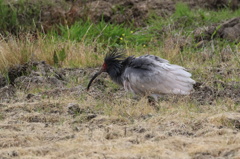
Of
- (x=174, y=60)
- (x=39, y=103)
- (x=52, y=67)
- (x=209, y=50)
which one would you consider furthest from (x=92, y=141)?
(x=209, y=50)

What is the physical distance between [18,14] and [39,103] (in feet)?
20.1

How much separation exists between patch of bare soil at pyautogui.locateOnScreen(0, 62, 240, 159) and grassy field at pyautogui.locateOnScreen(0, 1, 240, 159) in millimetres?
11

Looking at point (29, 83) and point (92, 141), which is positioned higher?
point (92, 141)

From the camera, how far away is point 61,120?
6.57 m

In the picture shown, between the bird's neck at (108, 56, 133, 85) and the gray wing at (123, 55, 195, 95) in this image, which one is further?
the bird's neck at (108, 56, 133, 85)

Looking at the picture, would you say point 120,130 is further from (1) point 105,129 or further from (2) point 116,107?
(2) point 116,107

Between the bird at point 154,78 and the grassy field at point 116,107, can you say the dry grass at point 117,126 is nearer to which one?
the grassy field at point 116,107

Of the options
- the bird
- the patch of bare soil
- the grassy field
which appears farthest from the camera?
the bird

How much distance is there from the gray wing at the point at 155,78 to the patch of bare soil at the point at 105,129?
0.33 metres

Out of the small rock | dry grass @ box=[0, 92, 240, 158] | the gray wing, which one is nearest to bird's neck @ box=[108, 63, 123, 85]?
the gray wing

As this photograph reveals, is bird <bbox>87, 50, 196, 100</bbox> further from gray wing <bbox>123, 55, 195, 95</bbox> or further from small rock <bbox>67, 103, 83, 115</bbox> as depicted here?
small rock <bbox>67, 103, 83, 115</bbox>

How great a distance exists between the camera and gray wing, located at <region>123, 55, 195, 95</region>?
24.9 ft

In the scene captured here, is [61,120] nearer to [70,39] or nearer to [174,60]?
[174,60]

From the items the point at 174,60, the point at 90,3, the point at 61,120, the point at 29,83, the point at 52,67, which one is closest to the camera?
the point at 61,120
